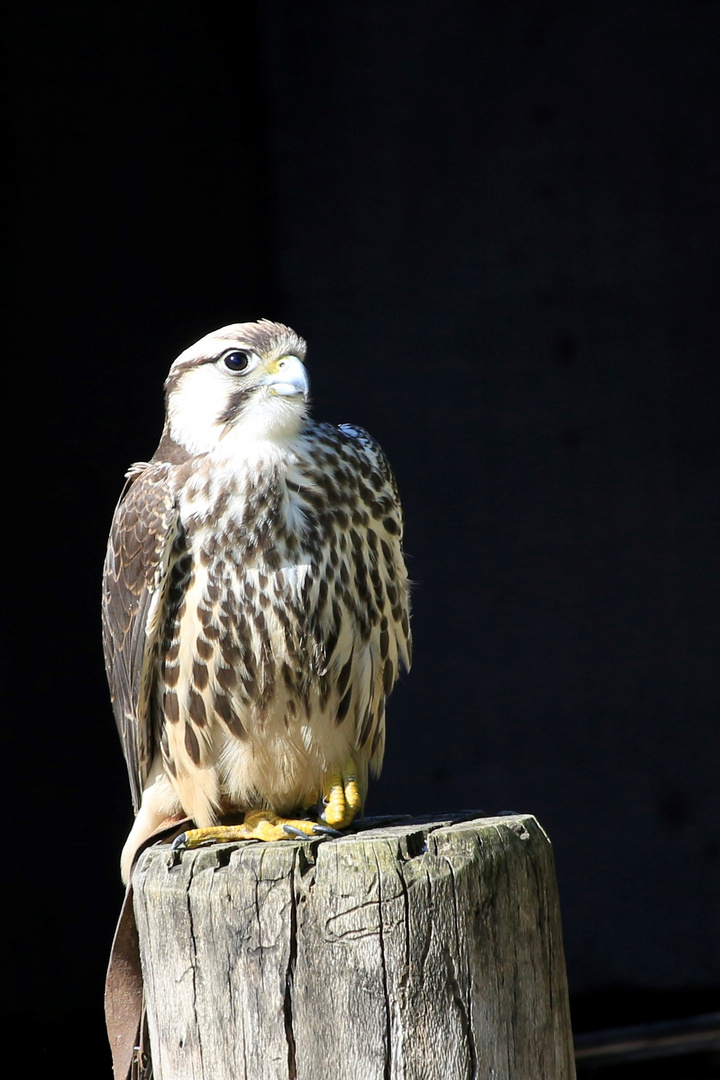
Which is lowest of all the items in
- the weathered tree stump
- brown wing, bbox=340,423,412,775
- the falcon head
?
the weathered tree stump

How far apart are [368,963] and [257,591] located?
0.82m

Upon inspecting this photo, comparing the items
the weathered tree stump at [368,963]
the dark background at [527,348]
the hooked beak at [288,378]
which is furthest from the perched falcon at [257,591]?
the dark background at [527,348]

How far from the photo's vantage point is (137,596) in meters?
2.34

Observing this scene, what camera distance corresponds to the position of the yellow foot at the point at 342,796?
229 cm

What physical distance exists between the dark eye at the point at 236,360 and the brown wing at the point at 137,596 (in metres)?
0.24

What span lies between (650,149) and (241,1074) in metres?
3.71

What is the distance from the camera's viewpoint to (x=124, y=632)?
7.97 ft

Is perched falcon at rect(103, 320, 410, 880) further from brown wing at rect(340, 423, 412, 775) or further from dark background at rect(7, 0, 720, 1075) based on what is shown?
dark background at rect(7, 0, 720, 1075)

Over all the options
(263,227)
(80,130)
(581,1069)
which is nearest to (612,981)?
(581,1069)

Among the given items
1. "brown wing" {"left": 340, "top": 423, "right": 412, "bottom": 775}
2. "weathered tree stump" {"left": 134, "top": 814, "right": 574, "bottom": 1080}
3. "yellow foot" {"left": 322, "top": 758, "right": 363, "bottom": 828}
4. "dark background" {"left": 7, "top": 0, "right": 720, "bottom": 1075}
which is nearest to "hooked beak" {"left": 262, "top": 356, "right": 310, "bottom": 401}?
"brown wing" {"left": 340, "top": 423, "right": 412, "bottom": 775}

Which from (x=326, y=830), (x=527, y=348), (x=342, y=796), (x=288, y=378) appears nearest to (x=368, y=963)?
(x=326, y=830)

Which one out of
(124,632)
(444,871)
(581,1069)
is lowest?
(581,1069)

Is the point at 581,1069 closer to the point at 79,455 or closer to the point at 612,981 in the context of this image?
the point at 612,981

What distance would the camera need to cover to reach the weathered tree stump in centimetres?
157
